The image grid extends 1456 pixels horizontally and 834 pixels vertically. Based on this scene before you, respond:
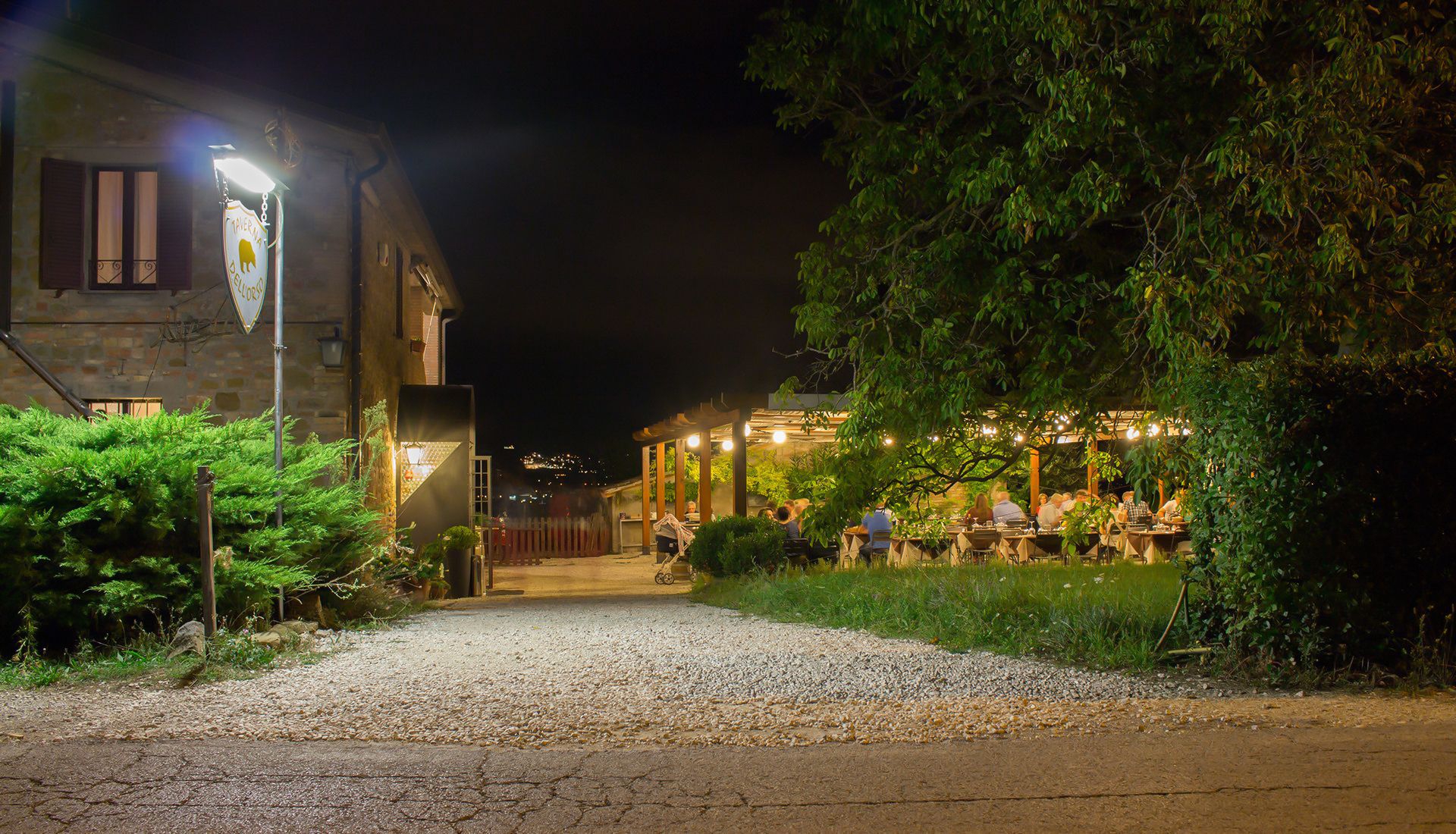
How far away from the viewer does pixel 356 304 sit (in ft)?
41.6

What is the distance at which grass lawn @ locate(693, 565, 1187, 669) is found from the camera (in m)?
6.89

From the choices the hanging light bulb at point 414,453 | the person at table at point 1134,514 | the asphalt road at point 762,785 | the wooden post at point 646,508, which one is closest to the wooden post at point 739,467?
the hanging light bulb at point 414,453

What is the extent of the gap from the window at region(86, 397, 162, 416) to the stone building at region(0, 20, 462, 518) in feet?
0.10

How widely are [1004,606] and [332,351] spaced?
8026 mm

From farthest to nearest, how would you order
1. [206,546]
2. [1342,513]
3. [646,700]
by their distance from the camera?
[206,546] → [1342,513] → [646,700]

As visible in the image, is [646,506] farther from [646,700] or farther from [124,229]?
[646,700]

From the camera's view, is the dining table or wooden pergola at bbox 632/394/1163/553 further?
the dining table

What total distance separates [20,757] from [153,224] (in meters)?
9.64

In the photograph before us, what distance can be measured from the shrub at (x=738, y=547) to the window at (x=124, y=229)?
743 cm

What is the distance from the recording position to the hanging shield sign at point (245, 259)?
7.91 m

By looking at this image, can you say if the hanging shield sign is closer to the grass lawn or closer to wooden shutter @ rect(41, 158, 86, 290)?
wooden shutter @ rect(41, 158, 86, 290)

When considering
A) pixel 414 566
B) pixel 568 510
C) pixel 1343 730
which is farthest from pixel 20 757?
pixel 568 510

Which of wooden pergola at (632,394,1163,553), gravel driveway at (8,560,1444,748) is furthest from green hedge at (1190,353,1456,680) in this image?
wooden pergola at (632,394,1163,553)

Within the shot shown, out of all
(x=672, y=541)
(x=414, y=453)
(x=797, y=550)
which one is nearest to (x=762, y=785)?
(x=797, y=550)
